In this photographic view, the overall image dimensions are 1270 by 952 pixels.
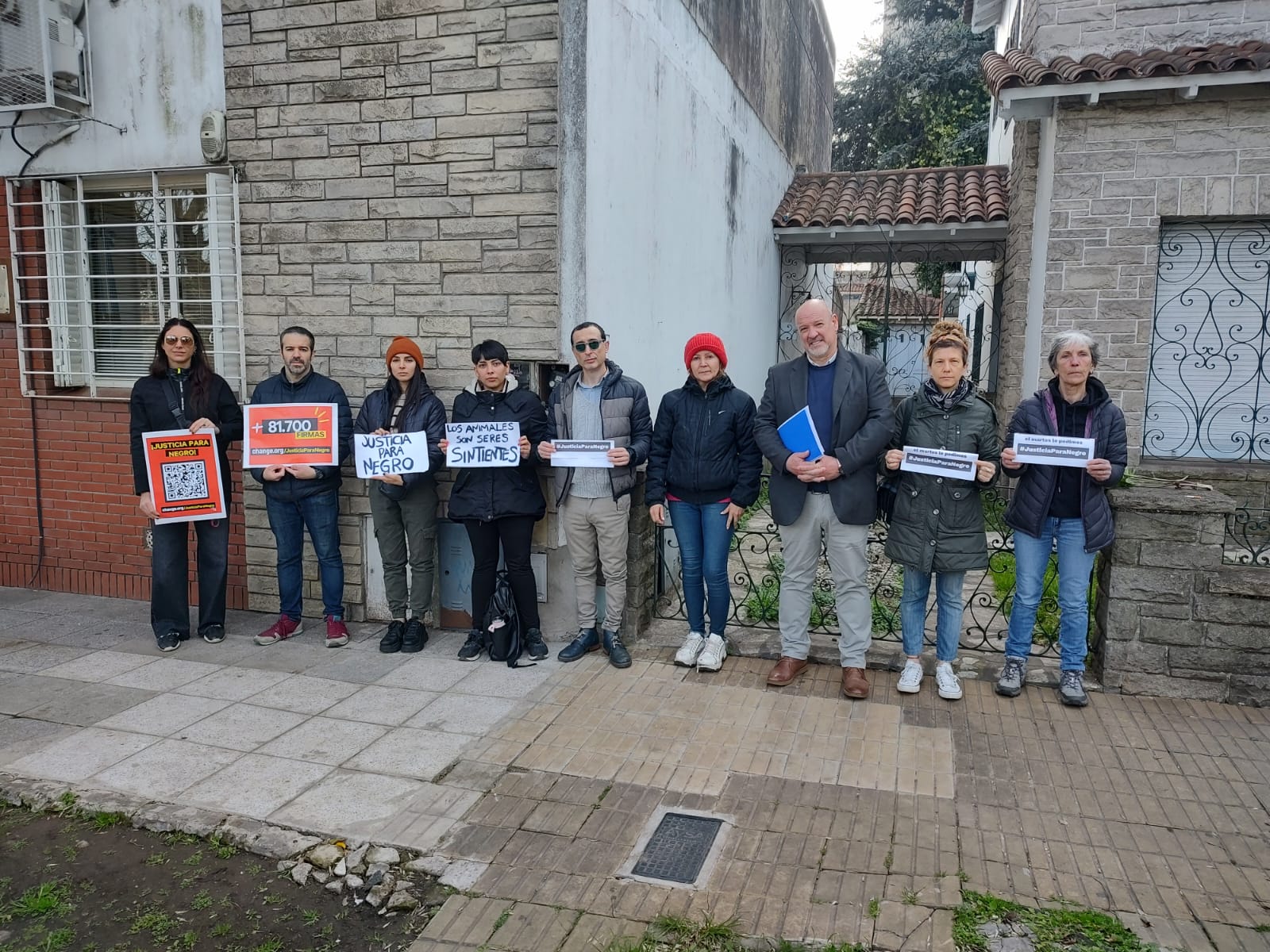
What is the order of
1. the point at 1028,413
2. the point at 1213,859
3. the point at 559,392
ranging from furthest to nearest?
the point at 559,392, the point at 1028,413, the point at 1213,859

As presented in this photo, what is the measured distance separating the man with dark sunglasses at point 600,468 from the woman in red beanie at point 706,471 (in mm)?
160

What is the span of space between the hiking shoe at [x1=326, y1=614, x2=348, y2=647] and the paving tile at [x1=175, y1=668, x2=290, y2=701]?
0.49 metres

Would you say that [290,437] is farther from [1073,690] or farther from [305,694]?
[1073,690]

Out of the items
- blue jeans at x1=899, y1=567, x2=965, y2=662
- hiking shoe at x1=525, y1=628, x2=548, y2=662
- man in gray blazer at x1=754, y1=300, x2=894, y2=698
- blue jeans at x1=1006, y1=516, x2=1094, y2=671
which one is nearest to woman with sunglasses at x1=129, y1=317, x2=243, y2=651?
hiking shoe at x1=525, y1=628, x2=548, y2=662

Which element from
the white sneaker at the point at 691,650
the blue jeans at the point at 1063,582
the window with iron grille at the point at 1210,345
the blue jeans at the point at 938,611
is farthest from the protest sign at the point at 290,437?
the window with iron grille at the point at 1210,345

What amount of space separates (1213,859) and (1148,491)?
214cm

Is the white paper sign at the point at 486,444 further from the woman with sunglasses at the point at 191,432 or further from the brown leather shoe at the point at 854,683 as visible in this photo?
the brown leather shoe at the point at 854,683

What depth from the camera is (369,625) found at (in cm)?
639

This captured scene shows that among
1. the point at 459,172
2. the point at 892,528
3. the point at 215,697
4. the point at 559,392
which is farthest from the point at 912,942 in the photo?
the point at 459,172

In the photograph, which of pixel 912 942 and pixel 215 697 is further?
pixel 215 697

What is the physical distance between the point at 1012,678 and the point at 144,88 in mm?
7019

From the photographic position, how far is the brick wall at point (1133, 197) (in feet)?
24.0

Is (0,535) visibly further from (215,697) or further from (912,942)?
(912,942)

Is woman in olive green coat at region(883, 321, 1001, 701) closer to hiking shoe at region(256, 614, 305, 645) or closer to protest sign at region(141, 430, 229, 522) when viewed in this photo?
hiking shoe at region(256, 614, 305, 645)
